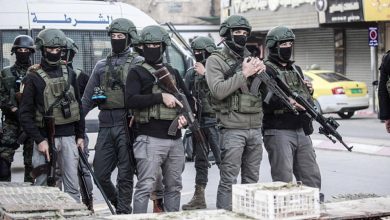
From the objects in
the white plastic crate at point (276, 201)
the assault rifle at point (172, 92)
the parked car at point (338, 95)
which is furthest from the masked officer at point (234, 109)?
the parked car at point (338, 95)

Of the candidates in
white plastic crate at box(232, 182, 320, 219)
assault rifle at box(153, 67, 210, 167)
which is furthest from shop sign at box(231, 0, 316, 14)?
white plastic crate at box(232, 182, 320, 219)

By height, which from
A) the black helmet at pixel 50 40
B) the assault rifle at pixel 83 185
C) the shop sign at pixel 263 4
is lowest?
the assault rifle at pixel 83 185

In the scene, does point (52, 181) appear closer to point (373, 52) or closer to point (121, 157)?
point (121, 157)

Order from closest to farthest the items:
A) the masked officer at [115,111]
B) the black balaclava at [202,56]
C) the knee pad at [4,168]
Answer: the masked officer at [115,111], the knee pad at [4,168], the black balaclava at [202,56]

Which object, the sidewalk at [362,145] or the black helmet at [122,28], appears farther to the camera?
the sidewalk at [362,145]

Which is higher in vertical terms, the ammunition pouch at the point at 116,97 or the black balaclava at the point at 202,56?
the black balaclava at the point at 202,56

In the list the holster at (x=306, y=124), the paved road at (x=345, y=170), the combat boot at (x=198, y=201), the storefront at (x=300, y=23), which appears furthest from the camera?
the storefront at (x=300, y=23)

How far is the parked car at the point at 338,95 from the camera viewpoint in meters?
21.7

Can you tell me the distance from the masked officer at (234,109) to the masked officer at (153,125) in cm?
39

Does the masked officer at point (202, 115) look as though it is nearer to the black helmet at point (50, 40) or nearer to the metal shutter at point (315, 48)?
the black helmet at point (50, 40)

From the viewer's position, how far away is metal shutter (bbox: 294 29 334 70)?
2948 cm

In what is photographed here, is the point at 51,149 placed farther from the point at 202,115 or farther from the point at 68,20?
the point at 68,20

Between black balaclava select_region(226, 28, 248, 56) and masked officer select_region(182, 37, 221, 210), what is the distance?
1774 millimetres

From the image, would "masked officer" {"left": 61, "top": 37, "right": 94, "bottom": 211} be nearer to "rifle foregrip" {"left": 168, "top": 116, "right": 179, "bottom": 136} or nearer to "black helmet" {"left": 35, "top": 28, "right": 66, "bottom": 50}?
Result: "black helmet" {"left": 35, "top": 28, "right": 66, "bottom": 50}
